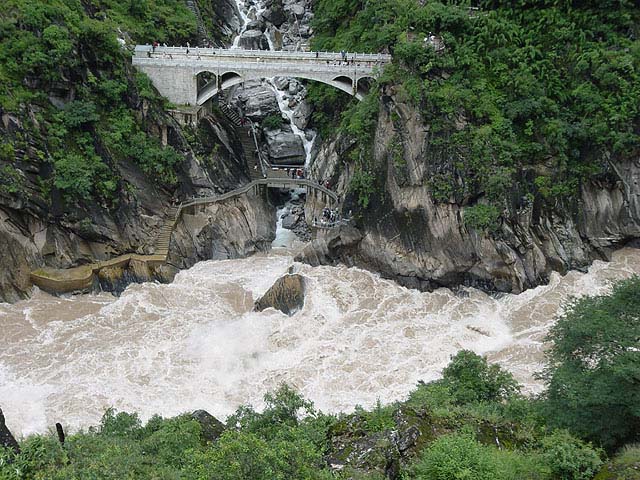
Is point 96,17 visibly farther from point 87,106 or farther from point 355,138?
point 355,138

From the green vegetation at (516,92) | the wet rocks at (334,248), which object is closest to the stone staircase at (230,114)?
the green vegetation at (516,92)

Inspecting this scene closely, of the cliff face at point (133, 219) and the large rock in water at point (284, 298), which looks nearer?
the large rock in water at point (284, 298)

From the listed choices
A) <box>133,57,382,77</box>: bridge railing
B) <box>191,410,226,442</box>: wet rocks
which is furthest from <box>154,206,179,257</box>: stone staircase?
<box>191,410,226,442</box>: wet rocks

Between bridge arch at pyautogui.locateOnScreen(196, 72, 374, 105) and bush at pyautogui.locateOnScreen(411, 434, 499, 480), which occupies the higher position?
bridge arch at pyautogui.locateOnScreen(196, 72, 374, 105)

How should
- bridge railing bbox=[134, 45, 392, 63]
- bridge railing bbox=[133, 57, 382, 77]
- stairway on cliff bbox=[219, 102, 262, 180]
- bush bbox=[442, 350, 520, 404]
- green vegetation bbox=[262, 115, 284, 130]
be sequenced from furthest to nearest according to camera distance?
green vegetation bbox=[262, 115, 284, 130]
stairway on cliff bbox=[219, 102, 262, 180]
bridge railing bbox=[134, 45, 392, 63]
bridge railing bbox=[133, 57, 382, 77]
bush bbox=[442, 350, 520, 404]

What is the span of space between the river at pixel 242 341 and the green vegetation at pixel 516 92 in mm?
5494

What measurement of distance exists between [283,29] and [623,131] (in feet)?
107

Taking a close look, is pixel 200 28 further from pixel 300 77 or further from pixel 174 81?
pixel 300 77

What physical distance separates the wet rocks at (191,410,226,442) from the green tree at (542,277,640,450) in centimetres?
970

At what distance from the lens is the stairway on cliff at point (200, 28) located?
45.8 m

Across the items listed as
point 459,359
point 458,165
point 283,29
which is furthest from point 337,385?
point 283,29

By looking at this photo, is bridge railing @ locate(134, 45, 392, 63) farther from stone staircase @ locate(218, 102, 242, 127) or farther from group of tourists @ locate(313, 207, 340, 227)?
group of tourists @ locate(313, 207, 340, 227)

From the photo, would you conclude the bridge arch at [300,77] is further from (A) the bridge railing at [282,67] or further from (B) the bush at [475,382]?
(B) the bush at [475,382]

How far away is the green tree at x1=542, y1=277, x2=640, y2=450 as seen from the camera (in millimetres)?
13734
